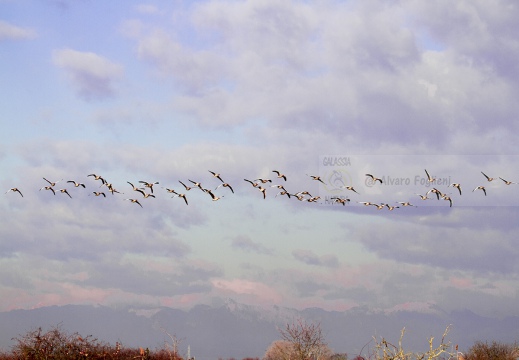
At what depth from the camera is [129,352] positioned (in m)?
63.2

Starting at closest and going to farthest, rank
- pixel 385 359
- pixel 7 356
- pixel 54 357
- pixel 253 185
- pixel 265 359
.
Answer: pixel 385 359 → pixel 54 357 → pixel 253 185 → pixel 7 356 → pixel 265 359

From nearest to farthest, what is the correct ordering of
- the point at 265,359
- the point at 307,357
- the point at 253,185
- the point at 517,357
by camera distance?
the point at 253,185, the point at 307,357, the point at 517,357, the point at 265,359

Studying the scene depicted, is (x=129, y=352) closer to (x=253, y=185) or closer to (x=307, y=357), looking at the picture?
(x=307, y=357)

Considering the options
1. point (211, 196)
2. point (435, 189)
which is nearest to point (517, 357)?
point (435, 189)

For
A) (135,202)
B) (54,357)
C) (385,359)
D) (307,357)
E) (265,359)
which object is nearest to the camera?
(385,359)

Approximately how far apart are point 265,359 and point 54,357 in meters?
49.9

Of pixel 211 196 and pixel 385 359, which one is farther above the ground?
pixel 211 196

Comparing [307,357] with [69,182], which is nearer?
[69,182]

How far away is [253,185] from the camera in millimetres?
47906

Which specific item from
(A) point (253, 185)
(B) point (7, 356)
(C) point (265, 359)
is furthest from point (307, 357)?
(C) point (265, 359)

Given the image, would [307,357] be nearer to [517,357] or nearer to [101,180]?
[101,180]

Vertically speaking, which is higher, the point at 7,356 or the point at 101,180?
the point at 101,180

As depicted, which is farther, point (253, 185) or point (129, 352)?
point (129, 352)

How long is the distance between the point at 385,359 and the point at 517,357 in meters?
62.5
